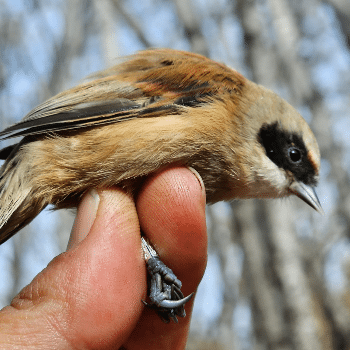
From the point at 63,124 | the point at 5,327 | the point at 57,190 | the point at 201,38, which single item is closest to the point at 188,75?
the point at 63,124

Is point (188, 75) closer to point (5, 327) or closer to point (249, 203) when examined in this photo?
point (5, 327)

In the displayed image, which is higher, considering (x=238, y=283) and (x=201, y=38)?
(x=201, y=38)

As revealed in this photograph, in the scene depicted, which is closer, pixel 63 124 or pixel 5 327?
pixel 5 327

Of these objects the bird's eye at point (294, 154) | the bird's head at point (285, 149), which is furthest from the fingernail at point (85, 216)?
the bird's eye at point (294, 154)

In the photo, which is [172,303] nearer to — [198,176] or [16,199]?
[198,176]

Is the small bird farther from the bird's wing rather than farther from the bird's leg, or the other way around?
the bird's leg

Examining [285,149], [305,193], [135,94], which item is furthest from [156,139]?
[305,193]
